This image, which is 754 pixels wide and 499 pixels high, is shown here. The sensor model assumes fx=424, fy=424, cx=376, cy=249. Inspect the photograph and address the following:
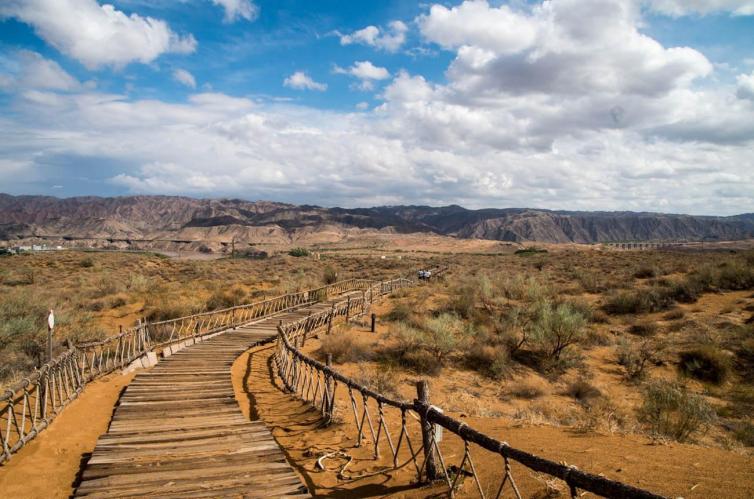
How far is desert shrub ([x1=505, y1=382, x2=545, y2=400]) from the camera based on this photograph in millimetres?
10770

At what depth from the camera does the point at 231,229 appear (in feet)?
481

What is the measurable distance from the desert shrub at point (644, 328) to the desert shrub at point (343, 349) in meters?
10.4

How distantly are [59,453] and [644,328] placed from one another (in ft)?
58.1

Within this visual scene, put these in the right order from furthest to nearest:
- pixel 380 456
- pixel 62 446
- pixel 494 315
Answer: pixel 494 315 → pixel 62 446 → pixel 380 456

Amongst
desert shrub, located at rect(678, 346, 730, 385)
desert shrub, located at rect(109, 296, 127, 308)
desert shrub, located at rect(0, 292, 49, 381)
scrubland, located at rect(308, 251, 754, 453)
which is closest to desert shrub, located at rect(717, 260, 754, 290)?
scrubland, located at rect(308, 251, 754, 453)

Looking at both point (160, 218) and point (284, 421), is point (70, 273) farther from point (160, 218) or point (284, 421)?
point (160, 218)

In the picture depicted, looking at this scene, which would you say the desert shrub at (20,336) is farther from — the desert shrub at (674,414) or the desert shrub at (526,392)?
the desert shrub at (674,414)

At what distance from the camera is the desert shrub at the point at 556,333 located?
45.4 feet

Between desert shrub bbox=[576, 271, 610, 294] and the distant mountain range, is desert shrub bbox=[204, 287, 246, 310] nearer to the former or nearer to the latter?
desert shrub bbox=[576, 271, 610, 294]

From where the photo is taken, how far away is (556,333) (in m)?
14.1

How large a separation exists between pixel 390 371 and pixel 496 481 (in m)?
6.98

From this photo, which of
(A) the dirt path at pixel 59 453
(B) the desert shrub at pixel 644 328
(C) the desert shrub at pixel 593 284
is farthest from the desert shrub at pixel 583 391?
(C) the desert shrub at pixel 593 284

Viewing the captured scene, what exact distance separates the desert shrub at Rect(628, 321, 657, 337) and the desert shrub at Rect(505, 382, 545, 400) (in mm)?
A: 7411

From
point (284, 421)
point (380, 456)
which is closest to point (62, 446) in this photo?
point (284, 421)
